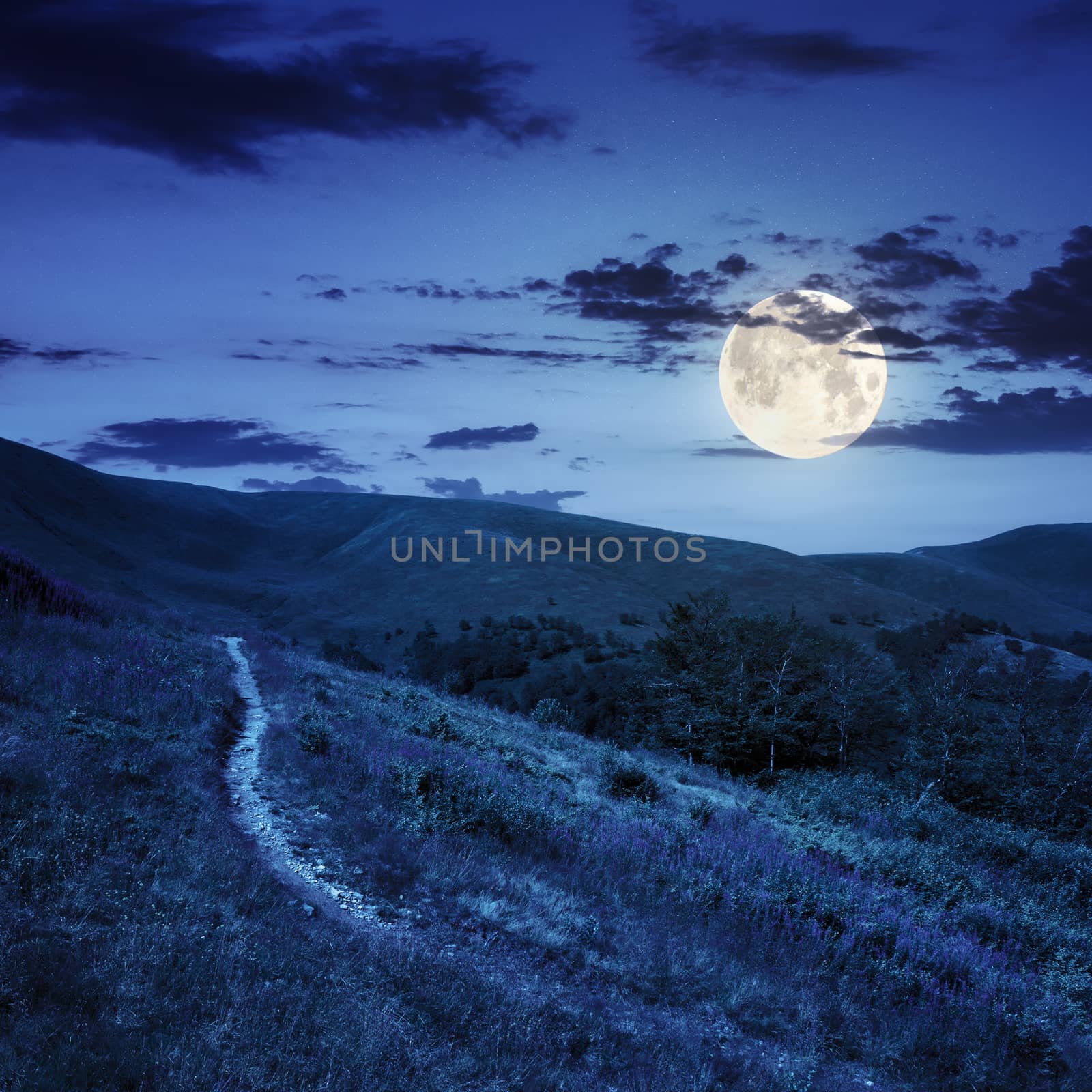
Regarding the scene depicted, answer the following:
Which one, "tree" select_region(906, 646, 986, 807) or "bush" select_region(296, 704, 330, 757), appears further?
"tree" select_region(906, 646, 986, 807)

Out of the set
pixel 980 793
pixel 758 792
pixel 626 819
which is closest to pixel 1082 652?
pixel 980 793

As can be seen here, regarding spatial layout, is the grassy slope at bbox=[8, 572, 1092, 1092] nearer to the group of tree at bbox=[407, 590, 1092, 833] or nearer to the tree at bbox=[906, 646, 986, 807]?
the group of tree at bbox=[407, 590, 1092, 833]

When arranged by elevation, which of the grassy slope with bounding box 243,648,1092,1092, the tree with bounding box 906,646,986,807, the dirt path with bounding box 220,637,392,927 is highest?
the dirt path with bounding box 220,637,392,927

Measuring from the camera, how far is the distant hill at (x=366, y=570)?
10025 cm

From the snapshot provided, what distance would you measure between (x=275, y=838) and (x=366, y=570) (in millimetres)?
131198

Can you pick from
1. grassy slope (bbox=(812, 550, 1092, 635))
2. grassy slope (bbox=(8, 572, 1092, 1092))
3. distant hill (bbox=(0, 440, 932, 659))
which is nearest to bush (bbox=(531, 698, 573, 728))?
grassy slope (bbox=(8, 572, 1092, 1092))

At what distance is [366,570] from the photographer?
136 meters

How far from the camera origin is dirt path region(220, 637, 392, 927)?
7.46 meters

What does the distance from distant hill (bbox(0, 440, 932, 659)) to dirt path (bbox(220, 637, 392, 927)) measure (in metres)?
56.5

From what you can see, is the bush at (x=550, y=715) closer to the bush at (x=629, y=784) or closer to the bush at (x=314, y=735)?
the bush at (x=629, y=784)

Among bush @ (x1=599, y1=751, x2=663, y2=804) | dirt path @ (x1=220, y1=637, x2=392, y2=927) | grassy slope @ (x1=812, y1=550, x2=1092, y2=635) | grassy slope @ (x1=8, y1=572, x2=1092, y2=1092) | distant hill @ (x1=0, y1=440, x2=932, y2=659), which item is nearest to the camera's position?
grassy slope @ (x1=8, y1=572, x2=1092, y2=1092)

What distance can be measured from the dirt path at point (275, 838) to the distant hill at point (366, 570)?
56.5m

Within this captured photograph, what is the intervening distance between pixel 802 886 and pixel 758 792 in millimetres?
13930

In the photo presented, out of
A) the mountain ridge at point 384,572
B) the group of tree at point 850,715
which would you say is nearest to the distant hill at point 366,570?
the mountain ridge at point 384,572
